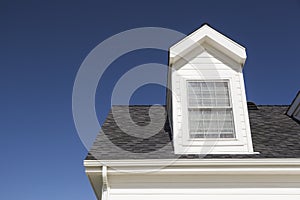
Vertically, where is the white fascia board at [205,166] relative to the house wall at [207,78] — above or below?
below

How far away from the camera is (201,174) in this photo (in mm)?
4672

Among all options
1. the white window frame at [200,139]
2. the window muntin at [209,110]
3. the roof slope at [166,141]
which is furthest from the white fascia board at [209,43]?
the roof slope at [166,141]

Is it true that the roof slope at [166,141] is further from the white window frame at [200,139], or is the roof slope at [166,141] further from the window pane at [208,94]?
the window pane at [208,94]

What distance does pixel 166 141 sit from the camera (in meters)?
5.76

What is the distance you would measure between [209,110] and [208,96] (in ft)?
1.00

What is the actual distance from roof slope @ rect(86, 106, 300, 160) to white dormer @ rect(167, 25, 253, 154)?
0.35m

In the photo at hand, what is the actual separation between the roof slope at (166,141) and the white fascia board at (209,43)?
1.63 metres

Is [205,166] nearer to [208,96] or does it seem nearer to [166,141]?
[166,141]

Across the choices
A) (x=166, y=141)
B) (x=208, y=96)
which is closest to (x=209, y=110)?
(x=208, y=96)

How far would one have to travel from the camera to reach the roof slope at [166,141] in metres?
4.97

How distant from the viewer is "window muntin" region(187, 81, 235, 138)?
17.6ft

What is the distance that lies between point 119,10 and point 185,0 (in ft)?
5.25

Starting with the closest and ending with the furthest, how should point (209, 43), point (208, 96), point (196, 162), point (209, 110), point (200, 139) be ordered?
1. point (196, 162)
2. point (200, 139)
3. point (209, 110)
4. point (208, 96)
5. point (209, 43)

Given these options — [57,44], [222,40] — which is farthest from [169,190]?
[57,44]
